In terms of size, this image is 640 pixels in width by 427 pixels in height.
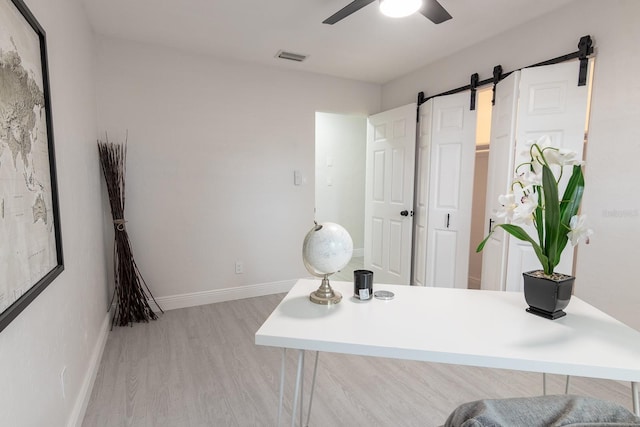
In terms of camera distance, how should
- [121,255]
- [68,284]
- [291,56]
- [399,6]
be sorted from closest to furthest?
1. [68,284]
2. [399,6]
3. [121,255]
4. [291,56]

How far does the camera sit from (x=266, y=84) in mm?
3301

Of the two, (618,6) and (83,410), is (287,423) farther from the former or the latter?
(618,6)

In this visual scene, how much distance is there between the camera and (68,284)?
1590 millimetres

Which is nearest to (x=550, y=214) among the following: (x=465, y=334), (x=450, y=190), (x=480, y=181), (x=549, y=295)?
(x=549, y=295)

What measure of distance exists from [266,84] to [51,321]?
8.81 ft

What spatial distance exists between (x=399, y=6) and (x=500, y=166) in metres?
1.43

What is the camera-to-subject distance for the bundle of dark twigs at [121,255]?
2.63 metres

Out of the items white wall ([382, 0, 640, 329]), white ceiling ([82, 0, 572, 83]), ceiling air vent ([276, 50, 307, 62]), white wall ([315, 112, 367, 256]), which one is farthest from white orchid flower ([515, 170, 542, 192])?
white wall ([315, 112, 367, 256])

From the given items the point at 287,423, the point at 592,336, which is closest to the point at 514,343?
the point at 592,336

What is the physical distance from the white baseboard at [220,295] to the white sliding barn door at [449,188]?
5.13 feet

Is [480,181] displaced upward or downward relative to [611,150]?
downward

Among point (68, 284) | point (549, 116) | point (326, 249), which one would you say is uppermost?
point (549, 116)

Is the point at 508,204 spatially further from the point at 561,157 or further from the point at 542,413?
the point at 542,413

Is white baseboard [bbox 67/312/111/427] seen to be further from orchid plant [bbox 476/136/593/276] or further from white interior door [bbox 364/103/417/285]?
white interior door [bbox 364/103/417/285]
